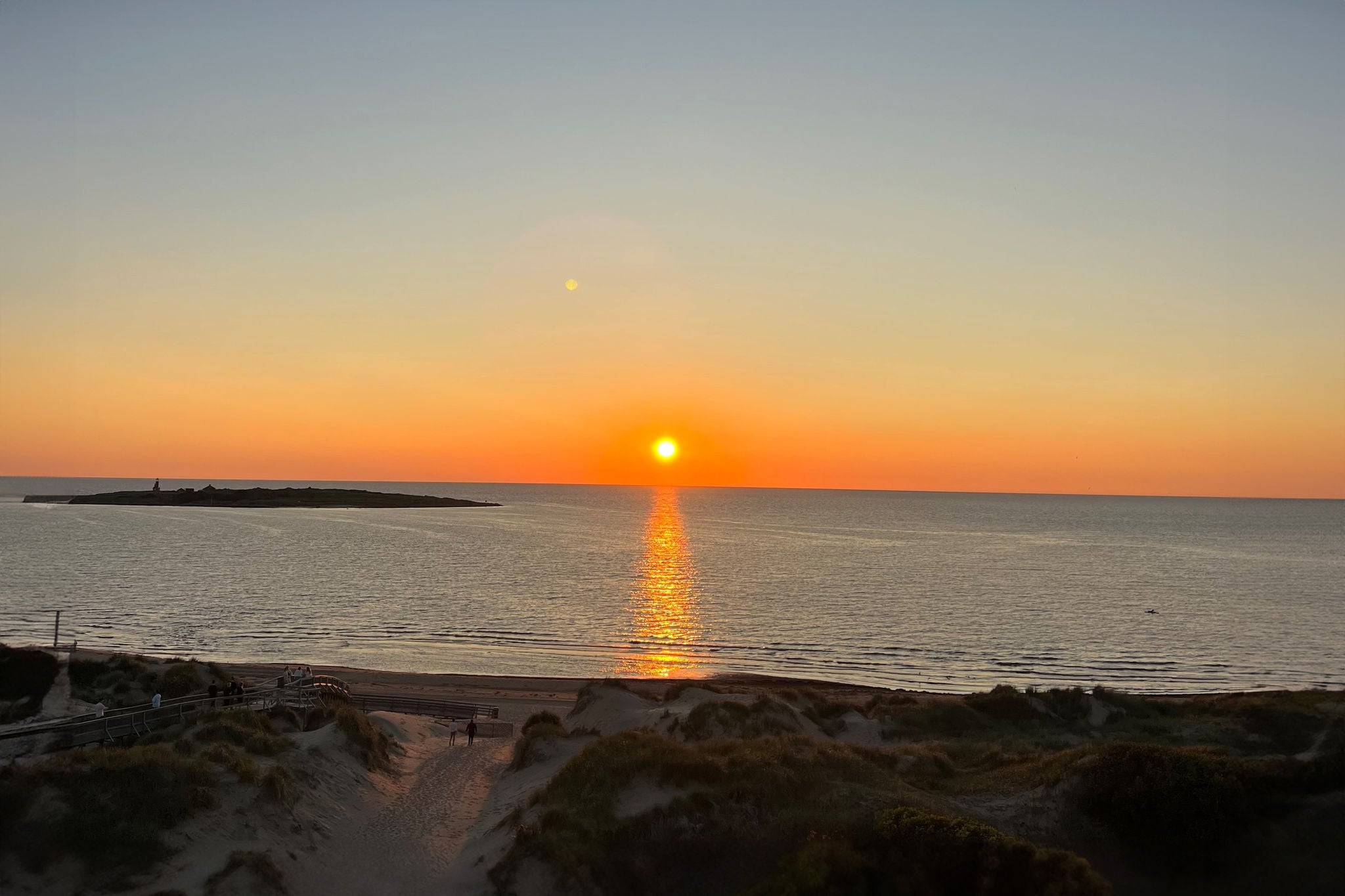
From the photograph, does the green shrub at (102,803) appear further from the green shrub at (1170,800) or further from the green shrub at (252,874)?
the green shrub at (1170,800)

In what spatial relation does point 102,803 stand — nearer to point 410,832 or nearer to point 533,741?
point 410,832

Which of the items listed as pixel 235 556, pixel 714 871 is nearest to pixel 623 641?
pixel 714 871

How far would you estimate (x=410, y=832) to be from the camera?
82.3ft

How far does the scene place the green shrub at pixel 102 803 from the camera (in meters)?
19.9

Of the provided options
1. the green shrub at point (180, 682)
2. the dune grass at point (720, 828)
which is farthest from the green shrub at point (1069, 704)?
the green shrub at point (180, 682)

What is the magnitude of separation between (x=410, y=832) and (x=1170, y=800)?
62.8ft

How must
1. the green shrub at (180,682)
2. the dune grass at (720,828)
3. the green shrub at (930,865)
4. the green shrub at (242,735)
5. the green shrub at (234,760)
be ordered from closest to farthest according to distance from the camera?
the green shrub at (930,865)
the dune grass at (720,828)
the green shrub at (234,760)
the green shrub at (242,735)
the green shrub at (180,682)

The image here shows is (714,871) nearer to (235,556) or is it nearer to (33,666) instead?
(33,666)

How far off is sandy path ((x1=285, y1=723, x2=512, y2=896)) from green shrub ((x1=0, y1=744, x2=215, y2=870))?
3213 mm

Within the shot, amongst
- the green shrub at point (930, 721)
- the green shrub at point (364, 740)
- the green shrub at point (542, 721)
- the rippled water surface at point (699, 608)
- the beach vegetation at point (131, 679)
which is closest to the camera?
the green shrub at point (364, 740)

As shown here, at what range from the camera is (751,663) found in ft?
191

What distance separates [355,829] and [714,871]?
34.3 feet

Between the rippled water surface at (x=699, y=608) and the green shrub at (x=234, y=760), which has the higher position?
the green shrub at (x=234, y=760)

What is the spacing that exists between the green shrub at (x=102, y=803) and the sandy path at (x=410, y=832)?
3.21 m
